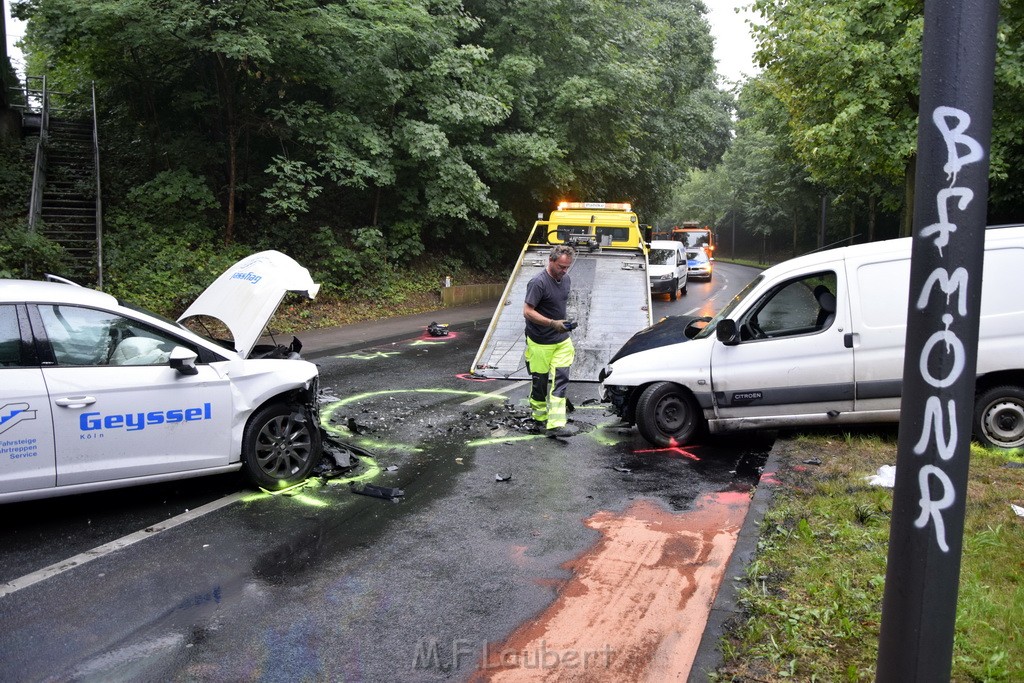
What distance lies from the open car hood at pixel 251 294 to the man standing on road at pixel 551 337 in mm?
2499

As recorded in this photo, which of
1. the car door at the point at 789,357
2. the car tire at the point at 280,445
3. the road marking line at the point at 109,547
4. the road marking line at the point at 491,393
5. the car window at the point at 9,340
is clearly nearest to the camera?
the road marking line at the point at 109,547

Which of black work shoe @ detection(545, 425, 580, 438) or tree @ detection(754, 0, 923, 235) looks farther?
tree @ detection(754, 0, 923, 235)

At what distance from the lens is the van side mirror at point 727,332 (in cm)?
764

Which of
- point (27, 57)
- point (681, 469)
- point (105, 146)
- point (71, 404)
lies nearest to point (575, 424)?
point (681, 469)

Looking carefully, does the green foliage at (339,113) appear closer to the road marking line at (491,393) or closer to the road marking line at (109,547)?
the road marking line at (491,393)

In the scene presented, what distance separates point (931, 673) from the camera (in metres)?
2.62

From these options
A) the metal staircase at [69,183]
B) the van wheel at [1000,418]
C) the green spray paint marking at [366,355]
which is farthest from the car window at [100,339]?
the metal staircase at [69,183]

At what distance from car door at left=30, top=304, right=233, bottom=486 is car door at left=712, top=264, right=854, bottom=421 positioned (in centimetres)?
457

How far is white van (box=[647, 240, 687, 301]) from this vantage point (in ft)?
81.2

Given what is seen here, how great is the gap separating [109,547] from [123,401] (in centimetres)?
99

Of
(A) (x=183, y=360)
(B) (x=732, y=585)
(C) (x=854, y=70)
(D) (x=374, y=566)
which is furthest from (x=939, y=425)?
(C) (x=854, y=70)

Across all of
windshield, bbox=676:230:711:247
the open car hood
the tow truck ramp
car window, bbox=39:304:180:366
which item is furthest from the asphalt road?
windshield, bbox=676:230:711:247

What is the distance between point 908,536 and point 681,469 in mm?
4708

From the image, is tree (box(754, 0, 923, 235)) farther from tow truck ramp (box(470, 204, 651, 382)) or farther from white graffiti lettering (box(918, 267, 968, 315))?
white graffiti lettering (box(918, 267, 968, 315))
